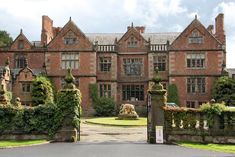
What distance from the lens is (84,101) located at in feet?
148

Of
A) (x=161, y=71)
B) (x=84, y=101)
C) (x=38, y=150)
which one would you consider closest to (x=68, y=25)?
(x=84, y=101)

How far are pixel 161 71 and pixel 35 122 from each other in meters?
26.4

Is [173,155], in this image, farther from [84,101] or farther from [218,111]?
[84,101]

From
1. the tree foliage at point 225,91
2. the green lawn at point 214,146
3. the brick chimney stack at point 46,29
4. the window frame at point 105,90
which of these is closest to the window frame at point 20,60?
the brick chimney stack at point 46,29

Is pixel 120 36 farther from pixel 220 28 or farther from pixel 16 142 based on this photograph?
pixel 16 142

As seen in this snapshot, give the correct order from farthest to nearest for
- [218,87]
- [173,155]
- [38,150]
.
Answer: [218,87]
[38,150]
[173,155]

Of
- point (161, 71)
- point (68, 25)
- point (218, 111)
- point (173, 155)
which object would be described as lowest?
point (173, 155)

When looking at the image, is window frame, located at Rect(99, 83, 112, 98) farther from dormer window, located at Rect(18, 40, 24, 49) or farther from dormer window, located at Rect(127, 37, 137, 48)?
dormer window, located at Rect(18, 40, 24, 49)

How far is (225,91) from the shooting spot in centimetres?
4175

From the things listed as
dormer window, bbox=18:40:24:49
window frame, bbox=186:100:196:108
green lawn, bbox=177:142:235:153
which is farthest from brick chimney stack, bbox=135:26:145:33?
green lawn, bbox=177:142:235:153

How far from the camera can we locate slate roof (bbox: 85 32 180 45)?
48.8 m

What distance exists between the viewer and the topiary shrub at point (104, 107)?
44219 mm

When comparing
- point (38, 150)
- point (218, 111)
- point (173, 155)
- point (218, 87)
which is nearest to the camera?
point (173, 155)

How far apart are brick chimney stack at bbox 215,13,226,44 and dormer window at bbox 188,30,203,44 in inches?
157
